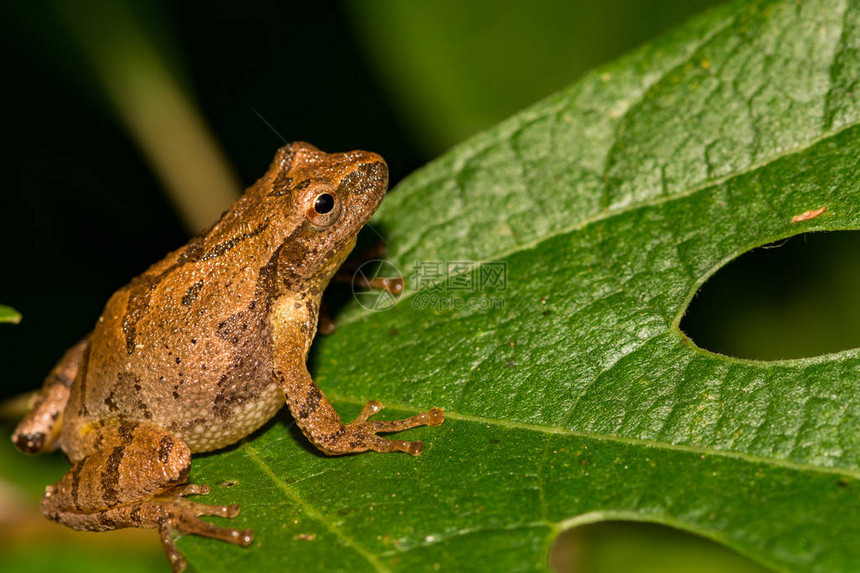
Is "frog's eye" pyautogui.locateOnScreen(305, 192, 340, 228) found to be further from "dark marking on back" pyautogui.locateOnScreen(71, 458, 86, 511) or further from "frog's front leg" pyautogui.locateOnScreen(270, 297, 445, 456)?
"dark marking on back" pyautogui.locateOnScreen(71, 458, 86, 511)

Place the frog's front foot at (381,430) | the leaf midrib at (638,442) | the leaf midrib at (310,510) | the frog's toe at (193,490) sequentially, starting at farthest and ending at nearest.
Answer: the frog's toe at (193,490), the frog's front foot at (381,430), the leaf midrib at (310,510), the leaf midrib at (638,442)

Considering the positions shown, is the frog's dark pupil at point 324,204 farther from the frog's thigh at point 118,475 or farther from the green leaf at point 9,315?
the green leaf at point 9,315

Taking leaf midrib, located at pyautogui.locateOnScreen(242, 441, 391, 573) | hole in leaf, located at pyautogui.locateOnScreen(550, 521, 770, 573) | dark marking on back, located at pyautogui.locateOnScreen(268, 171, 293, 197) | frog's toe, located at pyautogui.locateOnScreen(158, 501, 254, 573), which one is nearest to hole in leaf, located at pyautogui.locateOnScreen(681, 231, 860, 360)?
hole in leaf, located at pyautogui.locateOnScreen(550, 521, 770, 573)

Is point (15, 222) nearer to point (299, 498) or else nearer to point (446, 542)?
point (299, 498)

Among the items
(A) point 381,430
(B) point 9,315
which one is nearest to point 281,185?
(A) point 381,430

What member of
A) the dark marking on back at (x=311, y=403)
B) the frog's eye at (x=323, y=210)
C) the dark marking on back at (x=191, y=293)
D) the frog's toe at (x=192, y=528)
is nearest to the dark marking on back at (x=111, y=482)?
the frog's toe at (x=192, y=528)

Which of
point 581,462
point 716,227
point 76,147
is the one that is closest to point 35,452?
point 76,147
